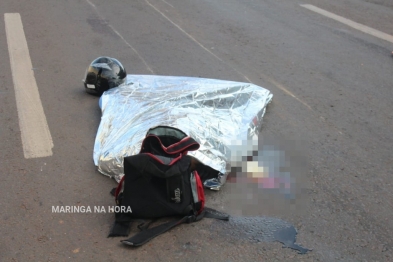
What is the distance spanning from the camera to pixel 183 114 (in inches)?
209

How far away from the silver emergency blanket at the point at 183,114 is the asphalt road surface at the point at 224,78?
199mm

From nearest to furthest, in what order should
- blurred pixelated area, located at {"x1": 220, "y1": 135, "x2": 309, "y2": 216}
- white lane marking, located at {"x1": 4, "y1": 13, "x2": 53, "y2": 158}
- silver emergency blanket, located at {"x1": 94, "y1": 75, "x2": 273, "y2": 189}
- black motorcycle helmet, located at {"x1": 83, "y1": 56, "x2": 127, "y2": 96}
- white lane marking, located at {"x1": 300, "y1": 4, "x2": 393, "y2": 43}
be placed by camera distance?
blurred pixelated area, located at {"x1": 220, "y1": 135, "x2": 309, "y2": 216}
silver emergency blanket, located at {"x1": 94, "y1": 75, "x2": 273, "y2": 189}
white lane marking, located at {"x1": 4, "y1": 13, "x2": 53, "y2": 158}
black motorcycle helmet, located at {"x1": 83, "y1": 56, "x2": 127, "y2": 96}
white lane marking, located at {"x1": 300, "y1": 4, "x2": 393, "y2": 43}

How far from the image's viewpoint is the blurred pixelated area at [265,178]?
4.26 m

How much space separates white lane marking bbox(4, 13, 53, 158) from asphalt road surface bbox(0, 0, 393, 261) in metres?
0.03

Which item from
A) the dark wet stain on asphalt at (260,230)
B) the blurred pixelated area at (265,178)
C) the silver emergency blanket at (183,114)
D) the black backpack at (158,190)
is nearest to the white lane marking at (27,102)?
the silver emergency blanket at (183,114)

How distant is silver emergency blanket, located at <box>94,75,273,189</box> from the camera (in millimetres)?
4738

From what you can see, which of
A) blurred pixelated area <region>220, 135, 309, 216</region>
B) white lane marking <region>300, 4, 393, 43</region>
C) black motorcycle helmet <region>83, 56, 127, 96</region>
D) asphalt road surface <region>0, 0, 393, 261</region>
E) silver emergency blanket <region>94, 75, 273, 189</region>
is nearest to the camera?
asphalt road surface <region>0, 0, 393, 261</region>

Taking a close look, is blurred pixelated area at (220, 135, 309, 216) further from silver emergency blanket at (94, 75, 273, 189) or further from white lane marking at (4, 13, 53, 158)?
white lane marking at (4, 13, 53, 158)

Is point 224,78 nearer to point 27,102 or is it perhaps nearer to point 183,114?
point 183,114

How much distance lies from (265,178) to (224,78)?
2817 mm

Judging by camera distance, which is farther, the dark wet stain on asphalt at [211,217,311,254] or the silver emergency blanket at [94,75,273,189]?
the silver emergency blanket at [94,75,273,189]

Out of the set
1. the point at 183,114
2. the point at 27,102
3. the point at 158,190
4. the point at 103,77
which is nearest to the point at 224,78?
the point at 103,77

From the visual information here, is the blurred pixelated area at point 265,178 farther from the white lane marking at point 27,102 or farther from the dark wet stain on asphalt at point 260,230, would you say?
the white lane marking at point 27,102

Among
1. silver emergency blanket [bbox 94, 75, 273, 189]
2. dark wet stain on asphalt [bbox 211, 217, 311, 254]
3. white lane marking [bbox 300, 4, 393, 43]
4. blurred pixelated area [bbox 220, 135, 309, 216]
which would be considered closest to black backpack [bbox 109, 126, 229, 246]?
dark wet stain on asphalt [bbox 211, 217, 311, 254]
